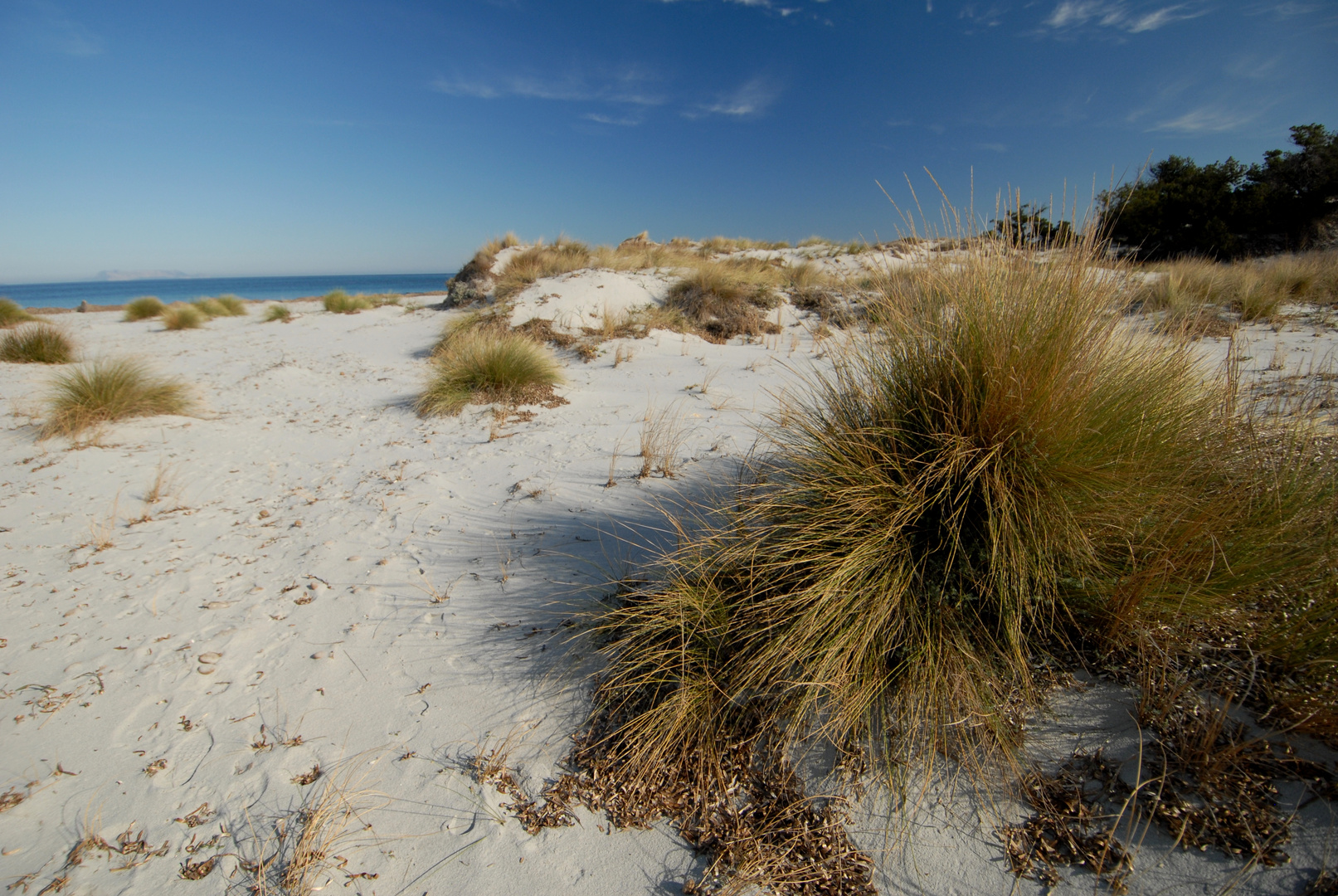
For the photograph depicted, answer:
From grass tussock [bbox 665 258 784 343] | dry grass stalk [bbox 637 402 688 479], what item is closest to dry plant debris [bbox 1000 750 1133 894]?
dry grass stalk [bbox 637 402 688 479]

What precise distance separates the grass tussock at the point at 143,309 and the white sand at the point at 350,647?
14.2 metres

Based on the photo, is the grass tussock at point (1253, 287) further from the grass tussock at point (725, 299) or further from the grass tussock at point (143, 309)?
the grass tussock at point (143, 309)

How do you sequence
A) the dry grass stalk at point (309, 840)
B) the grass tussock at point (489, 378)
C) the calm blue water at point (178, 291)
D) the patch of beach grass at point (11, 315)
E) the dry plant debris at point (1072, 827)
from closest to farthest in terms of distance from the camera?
the dry plant debris at point (1072, 827), the dry grass stalk at point (309, 840), the grass tussock at point (489, 378), the patch of beach grass at point (11, 315), the calm blue water at point (178, 291)

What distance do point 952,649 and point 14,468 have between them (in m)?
7.08

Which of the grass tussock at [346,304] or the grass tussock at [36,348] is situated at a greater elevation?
the grass tussock at [346,304]

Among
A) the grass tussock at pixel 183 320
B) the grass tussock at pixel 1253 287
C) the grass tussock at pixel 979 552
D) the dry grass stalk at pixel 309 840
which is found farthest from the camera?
the grass tussock at pixel 183 320

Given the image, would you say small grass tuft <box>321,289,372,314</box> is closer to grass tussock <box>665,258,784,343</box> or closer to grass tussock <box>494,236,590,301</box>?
grass tussock <box>494,236,590,301</box>

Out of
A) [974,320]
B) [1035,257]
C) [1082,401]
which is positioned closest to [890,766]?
[1082,401]

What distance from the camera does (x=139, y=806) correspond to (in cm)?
185

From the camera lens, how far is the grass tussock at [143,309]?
1603 cm

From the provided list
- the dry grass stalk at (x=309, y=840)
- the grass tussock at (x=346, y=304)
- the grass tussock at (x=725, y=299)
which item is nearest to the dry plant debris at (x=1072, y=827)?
the dry grass stalk at (x=309, y=840)

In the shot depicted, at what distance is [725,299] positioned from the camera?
34.0 ft

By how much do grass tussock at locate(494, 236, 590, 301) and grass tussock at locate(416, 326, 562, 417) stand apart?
4726 millimetres

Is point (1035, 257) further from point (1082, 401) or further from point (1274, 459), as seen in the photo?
point (1274, 459)
